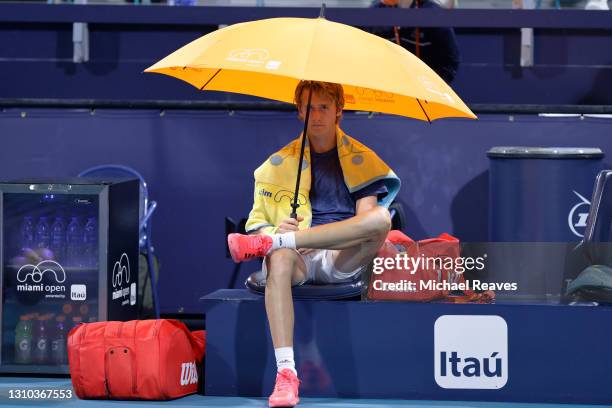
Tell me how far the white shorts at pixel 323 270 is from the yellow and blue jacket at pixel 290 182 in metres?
0.15

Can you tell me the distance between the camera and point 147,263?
7.30 metres

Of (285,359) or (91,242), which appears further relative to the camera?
(91,242)

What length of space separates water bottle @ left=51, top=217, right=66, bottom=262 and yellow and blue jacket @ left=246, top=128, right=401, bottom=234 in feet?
4.03

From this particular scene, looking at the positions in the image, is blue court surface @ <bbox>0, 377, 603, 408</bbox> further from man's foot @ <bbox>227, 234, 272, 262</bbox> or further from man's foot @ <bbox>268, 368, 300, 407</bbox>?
man's foot @ <bbox>227, 234, 272, 262</bbox>

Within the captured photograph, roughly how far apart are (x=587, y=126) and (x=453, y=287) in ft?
7.70

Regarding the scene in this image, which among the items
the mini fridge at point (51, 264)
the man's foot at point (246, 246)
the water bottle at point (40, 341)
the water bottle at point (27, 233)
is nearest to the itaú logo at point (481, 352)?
the man's foot at point (246, 246)

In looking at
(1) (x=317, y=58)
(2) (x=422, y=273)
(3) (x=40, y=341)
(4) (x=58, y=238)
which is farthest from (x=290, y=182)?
(3) (x=40, y=341)

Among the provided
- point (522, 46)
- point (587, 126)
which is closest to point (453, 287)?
point (587, 126)

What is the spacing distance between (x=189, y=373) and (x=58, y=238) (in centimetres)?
126

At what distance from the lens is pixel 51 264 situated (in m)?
6.45

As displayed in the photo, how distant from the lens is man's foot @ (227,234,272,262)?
17.6 feet

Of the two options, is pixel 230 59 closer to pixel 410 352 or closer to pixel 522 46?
pixel 410 352

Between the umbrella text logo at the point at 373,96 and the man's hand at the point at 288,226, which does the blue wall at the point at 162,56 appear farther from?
the man's hand at the point at 288,226

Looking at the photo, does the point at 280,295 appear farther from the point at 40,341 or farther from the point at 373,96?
the point at 40,341
